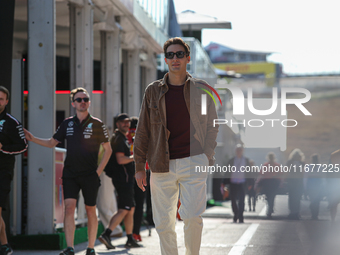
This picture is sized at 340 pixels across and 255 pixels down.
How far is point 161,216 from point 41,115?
149 inches

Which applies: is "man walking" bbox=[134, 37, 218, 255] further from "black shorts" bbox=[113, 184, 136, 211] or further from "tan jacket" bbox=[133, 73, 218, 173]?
"black shorts" bbox=[113, 184, 136, 211]

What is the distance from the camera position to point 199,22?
29.1 m

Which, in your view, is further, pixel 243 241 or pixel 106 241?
pixel 243 241

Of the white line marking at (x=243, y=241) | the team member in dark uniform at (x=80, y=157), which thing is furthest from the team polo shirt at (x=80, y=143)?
the white line marking at (x=243, y=241)

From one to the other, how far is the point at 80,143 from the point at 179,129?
234 cm

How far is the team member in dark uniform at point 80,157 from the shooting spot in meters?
7.13

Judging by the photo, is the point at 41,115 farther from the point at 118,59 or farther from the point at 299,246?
the point at 118,59

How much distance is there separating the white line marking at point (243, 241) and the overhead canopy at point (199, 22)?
1937cm

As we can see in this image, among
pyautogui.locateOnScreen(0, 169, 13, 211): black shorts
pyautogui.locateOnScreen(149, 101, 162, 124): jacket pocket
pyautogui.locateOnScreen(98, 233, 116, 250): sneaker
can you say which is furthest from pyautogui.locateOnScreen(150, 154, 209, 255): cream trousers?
pyautogui.locateOnScreen(98, 233, 116, 250): sneaker

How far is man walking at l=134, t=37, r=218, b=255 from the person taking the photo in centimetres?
509

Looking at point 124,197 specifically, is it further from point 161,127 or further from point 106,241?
point 161,127

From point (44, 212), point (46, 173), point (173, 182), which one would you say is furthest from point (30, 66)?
point (173, 182)

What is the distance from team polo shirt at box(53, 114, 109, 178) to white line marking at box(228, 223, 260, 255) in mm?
2000

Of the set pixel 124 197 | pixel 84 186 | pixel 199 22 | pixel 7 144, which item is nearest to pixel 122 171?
pixel 124 197
